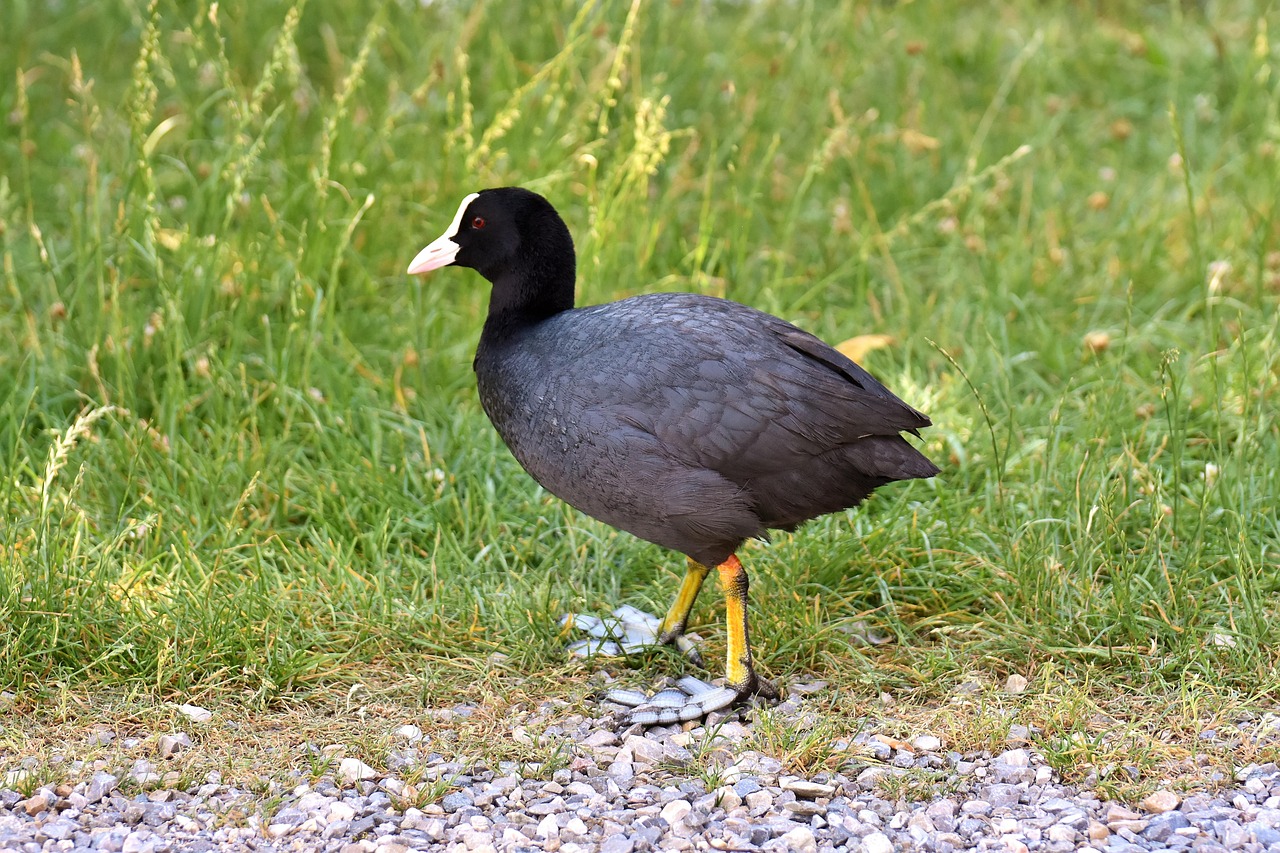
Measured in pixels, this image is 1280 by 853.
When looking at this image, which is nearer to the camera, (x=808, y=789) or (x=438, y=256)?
(x=808, y=789)

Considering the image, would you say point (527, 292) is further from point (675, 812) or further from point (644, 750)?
point (675, 812)

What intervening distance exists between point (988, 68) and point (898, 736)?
4631 mm

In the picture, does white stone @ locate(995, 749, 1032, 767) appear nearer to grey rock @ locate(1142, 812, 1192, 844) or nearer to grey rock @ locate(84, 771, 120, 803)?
grey rock @ locate(1142, 812, 1192, 844)

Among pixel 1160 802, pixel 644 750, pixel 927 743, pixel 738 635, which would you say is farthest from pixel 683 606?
pixel 1160 802

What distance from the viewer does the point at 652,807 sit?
3045 millimetres

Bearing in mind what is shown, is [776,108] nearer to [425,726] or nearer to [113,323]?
[113,323]

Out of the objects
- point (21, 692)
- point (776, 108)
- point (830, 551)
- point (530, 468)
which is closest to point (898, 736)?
point (830, 551)

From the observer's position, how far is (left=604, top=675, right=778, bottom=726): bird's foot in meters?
3.49

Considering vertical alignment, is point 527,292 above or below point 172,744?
above

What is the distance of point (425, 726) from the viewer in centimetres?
341

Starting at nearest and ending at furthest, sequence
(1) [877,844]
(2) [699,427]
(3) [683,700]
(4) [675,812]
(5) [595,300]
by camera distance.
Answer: (1) [877,844] < (4) [675,812] < (2) [699,427] < (3) [683,700] < (5) [595,300]

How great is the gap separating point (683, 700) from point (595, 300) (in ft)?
6.19

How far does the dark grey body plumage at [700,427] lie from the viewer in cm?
341

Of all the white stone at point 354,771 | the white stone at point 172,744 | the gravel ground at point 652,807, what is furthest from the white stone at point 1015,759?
the white stone at point 172,744
